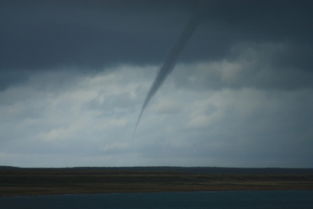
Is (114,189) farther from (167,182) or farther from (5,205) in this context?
(5,205)

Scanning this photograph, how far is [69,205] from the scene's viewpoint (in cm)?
6925

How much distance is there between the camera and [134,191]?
3826 inches

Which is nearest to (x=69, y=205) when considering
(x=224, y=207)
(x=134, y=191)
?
(x=224, y=207)

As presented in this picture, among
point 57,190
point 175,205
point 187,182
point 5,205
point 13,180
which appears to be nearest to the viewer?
point 5,205

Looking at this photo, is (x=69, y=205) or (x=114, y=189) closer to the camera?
(x=69, y=205)

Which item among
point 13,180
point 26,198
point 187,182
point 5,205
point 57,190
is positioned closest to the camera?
point 5,205

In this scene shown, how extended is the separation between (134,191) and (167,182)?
23.1 metres

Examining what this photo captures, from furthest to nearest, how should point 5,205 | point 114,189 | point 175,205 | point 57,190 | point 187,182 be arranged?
point 187,182 < point 114,189 < point 57,190 < point 175,205 < point 5,205

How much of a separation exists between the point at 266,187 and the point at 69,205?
51.3 m

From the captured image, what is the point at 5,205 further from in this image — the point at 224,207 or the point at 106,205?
the point at 224,207

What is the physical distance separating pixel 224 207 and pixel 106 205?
48.3 feet

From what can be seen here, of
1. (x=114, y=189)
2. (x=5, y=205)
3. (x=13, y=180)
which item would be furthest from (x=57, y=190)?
(x=5, y=205)

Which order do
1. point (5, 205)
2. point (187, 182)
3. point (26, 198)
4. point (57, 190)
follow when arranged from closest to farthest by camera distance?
point (5, 205)
point (26, 198)
point (57, 190)
point (187, 182)

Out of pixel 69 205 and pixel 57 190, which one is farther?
pixel 57 190
